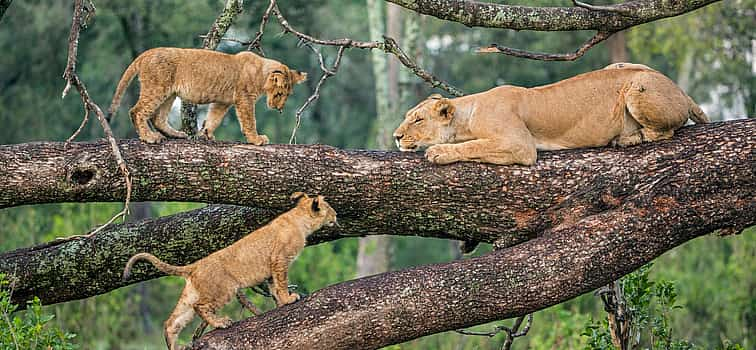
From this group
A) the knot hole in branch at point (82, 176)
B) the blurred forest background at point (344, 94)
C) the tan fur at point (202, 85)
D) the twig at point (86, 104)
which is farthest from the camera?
the blurred forest background at point (344, 94)

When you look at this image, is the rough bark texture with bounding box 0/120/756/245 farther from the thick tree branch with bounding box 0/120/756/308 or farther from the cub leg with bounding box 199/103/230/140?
the cub leg with bounding box 199/103/230/140

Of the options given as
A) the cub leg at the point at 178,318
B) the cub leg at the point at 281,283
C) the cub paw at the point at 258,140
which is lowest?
the cub leg at the point at 178,318

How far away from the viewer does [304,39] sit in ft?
21.2

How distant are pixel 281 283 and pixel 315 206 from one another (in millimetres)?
498

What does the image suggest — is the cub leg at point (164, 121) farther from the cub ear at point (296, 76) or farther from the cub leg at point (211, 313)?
the cub leg at point (211, 313)

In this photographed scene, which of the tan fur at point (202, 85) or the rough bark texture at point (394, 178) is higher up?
the tan fur at point (202, 85)

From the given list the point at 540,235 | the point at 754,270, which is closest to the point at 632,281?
the point at 540,235

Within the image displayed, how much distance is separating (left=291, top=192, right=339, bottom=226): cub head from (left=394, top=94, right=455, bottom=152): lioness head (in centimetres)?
81

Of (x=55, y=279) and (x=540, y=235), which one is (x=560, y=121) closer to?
(x=540, y=235)

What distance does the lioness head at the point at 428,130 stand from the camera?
604 centimetres

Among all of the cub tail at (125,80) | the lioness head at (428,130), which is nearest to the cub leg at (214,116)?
the cub tail at (125,80)

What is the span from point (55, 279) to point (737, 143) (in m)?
4.32

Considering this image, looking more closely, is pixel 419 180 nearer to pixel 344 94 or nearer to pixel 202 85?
pixel 202 85

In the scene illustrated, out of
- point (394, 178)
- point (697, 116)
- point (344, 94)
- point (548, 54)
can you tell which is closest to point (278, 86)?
point (394, 178)
